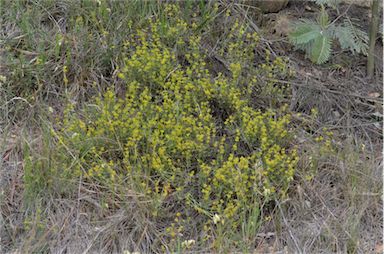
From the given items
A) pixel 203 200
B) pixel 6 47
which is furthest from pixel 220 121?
pixel 6 47

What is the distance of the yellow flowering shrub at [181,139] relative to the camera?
293cm

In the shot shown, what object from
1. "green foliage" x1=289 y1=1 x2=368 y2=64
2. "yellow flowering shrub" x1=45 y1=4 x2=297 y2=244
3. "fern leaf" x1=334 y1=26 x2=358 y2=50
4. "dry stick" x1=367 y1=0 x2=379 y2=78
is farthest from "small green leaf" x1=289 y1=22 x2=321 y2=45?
"dry stick" x1=367 y1=0 x2=379 y2=78

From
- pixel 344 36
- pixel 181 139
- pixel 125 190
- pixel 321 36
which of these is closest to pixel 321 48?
pixel 321 36

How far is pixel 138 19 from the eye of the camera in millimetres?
3865

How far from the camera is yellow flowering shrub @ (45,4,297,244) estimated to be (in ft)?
9.61

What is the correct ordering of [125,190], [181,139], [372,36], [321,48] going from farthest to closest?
[372,36] → [321,48] → [181,139] → [125,190]

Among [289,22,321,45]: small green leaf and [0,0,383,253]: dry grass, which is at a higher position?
[289,22,321,45]: small green leaf

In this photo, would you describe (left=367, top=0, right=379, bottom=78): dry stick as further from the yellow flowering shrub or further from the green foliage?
the yellow flowering shrub

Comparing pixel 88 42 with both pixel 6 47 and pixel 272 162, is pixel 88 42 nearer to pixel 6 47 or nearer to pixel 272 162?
pixel 6 47

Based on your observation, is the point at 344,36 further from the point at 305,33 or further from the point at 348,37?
the point at 305,33

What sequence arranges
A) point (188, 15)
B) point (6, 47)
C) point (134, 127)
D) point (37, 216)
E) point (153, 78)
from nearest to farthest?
1. point (37, 216)
2. point (134, 127)
3. point (153, 78)
4. point (6, 47)
5. point (188, 15)

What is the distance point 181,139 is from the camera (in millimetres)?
3047

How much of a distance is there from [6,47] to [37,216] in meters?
1.37

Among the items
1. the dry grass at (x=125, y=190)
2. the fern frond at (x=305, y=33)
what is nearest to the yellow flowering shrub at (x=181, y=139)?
the dry grass at (x=125, y=190)
